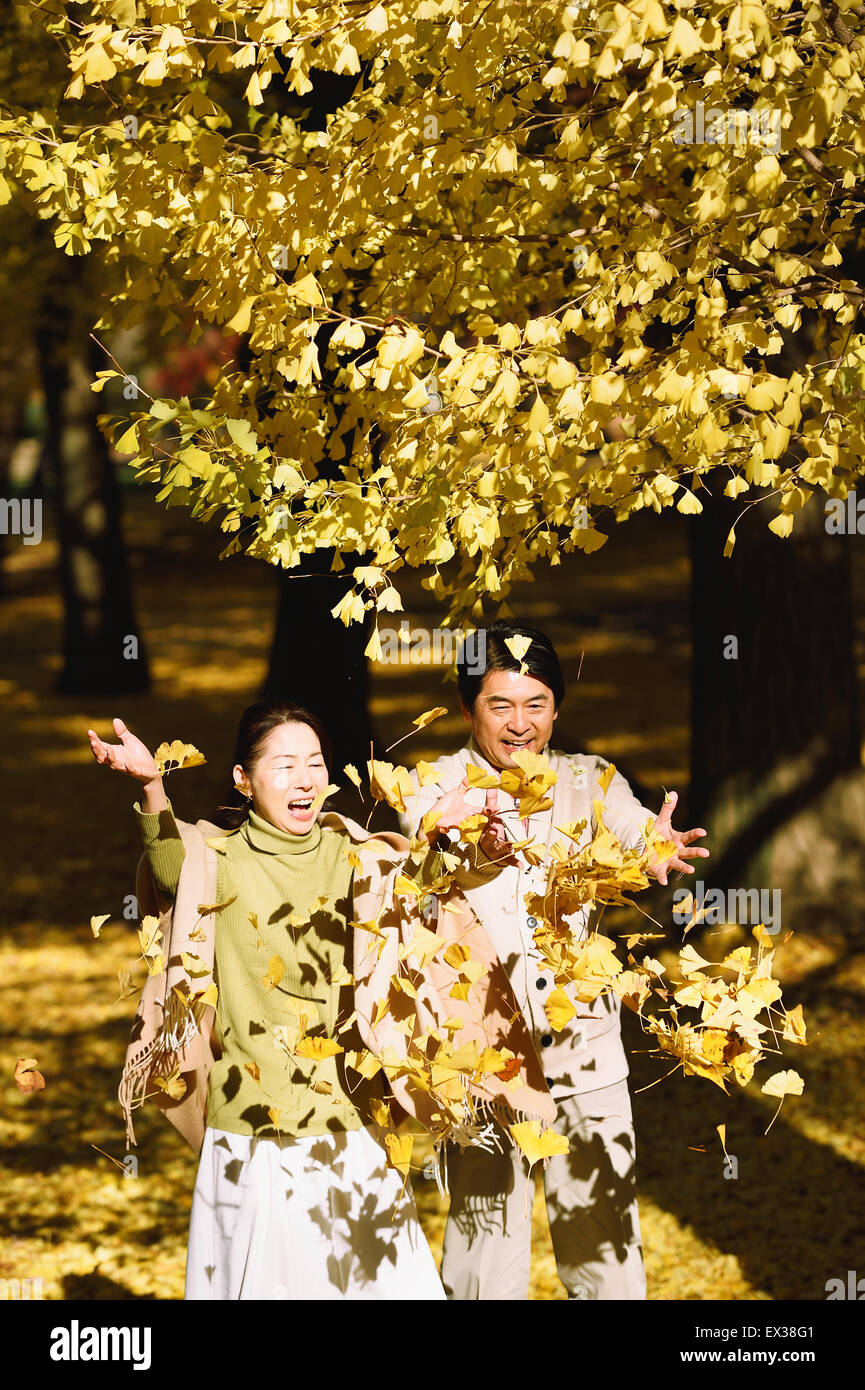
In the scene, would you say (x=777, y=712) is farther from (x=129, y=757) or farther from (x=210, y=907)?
(x=129, y=757)

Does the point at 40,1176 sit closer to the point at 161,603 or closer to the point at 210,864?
the point at 210,864

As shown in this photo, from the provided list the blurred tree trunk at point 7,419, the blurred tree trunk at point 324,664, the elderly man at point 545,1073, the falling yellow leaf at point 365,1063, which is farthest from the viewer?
the blurred tree trunk at point 7,419

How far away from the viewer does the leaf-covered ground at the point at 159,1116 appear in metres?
5.72

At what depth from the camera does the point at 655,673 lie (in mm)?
16547

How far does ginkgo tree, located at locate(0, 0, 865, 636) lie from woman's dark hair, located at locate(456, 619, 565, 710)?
26cm

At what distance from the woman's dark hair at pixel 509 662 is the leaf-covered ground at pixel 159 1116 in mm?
1833

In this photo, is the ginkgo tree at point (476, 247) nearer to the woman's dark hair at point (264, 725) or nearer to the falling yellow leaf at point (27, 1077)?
the woman's dark hair at point (264, 725)

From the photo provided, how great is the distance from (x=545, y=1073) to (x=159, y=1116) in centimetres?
369

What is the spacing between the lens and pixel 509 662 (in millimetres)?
4023

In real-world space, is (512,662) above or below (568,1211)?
above

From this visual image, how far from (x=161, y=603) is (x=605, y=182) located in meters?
20.8

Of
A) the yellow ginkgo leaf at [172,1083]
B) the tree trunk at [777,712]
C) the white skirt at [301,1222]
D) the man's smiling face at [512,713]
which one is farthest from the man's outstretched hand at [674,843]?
the tree trunk at [777,712]

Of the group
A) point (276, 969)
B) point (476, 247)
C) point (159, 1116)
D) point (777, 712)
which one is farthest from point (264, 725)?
point (777, 712)

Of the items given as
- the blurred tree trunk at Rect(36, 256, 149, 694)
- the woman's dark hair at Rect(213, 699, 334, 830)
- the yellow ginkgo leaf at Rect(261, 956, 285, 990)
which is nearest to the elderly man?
the woman's dark hair at Rect(213, 699, 334, 830)
